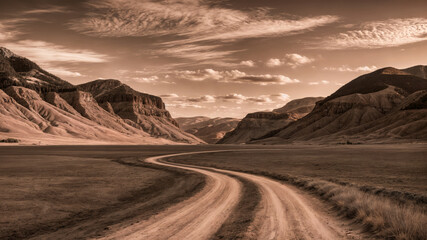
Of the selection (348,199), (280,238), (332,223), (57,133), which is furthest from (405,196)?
(57,133)

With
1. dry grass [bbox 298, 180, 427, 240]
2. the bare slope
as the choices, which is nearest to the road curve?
dry grass [bbox 298, 180, 427, 240]

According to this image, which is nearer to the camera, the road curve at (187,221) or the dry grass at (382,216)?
the dry grass at (382,216)

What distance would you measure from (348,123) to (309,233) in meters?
191

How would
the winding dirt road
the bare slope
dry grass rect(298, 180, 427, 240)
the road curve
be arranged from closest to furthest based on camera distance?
dry grass rect(298, 180, 427, 240) → the road curve → the winding dirt road → the bare slope

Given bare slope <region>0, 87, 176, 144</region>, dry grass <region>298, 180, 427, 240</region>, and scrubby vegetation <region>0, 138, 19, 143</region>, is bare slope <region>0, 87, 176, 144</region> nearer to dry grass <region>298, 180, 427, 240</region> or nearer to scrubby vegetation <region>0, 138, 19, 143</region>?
scrubby vegetation <region>0, 138, 19, 143</region>

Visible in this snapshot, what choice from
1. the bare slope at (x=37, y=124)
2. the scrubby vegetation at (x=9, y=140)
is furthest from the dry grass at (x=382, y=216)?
the bare slope at (x=37, y=124)

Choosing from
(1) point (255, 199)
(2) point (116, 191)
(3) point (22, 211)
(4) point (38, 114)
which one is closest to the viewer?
(3) point (22, 211)

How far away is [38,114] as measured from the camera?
18425 cm

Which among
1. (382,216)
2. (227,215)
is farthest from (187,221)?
(382,216)

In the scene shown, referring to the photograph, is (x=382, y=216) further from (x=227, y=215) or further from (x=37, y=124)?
(x=37, y=124)

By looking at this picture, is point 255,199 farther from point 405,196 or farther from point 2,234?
point 2,234

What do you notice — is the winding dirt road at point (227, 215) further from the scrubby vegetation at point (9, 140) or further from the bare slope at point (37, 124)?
the bare slope at point (37, 124)

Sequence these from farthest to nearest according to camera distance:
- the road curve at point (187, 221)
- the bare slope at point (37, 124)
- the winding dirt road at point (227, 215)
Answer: the bare slope at point (37, 124) → the winding dirt road at point (227, 215) → the road curve at point (187, 221)

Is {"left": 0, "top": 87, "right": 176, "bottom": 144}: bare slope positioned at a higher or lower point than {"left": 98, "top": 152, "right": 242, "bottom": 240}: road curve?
higher
